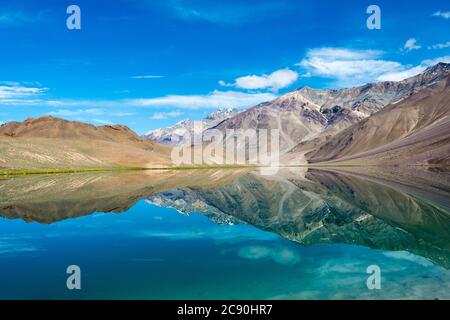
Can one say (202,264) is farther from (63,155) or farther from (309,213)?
(63,155)

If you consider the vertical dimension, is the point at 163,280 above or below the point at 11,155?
below

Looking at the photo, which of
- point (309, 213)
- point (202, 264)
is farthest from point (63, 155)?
point (202, 264)

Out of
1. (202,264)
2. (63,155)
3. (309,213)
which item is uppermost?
(63,155)

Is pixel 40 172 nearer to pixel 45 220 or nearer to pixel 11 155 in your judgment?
pixel 11 155

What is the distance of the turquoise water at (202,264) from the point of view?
48.6 feet

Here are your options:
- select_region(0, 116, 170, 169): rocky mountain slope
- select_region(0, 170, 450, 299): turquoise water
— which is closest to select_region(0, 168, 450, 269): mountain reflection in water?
select_region(0, 170, 450, 299): turquoise water

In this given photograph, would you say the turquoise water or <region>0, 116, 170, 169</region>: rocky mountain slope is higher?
<region>0, 116, 170, 169</region>: rocky mountain slope

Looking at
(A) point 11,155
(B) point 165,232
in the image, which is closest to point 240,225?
(B) point 165,232

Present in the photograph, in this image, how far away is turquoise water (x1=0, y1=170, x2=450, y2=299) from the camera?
14820mm

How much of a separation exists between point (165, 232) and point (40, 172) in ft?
292

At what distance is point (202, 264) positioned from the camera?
62.1 ft

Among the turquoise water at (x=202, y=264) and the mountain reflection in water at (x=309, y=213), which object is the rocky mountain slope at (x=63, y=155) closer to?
the mountain reflection in water at (x=309, y=213)

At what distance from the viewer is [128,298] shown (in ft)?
46.4

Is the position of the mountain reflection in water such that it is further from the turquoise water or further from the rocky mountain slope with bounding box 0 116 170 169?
the rocky mountain slope with bounding box 0 116 170 169
